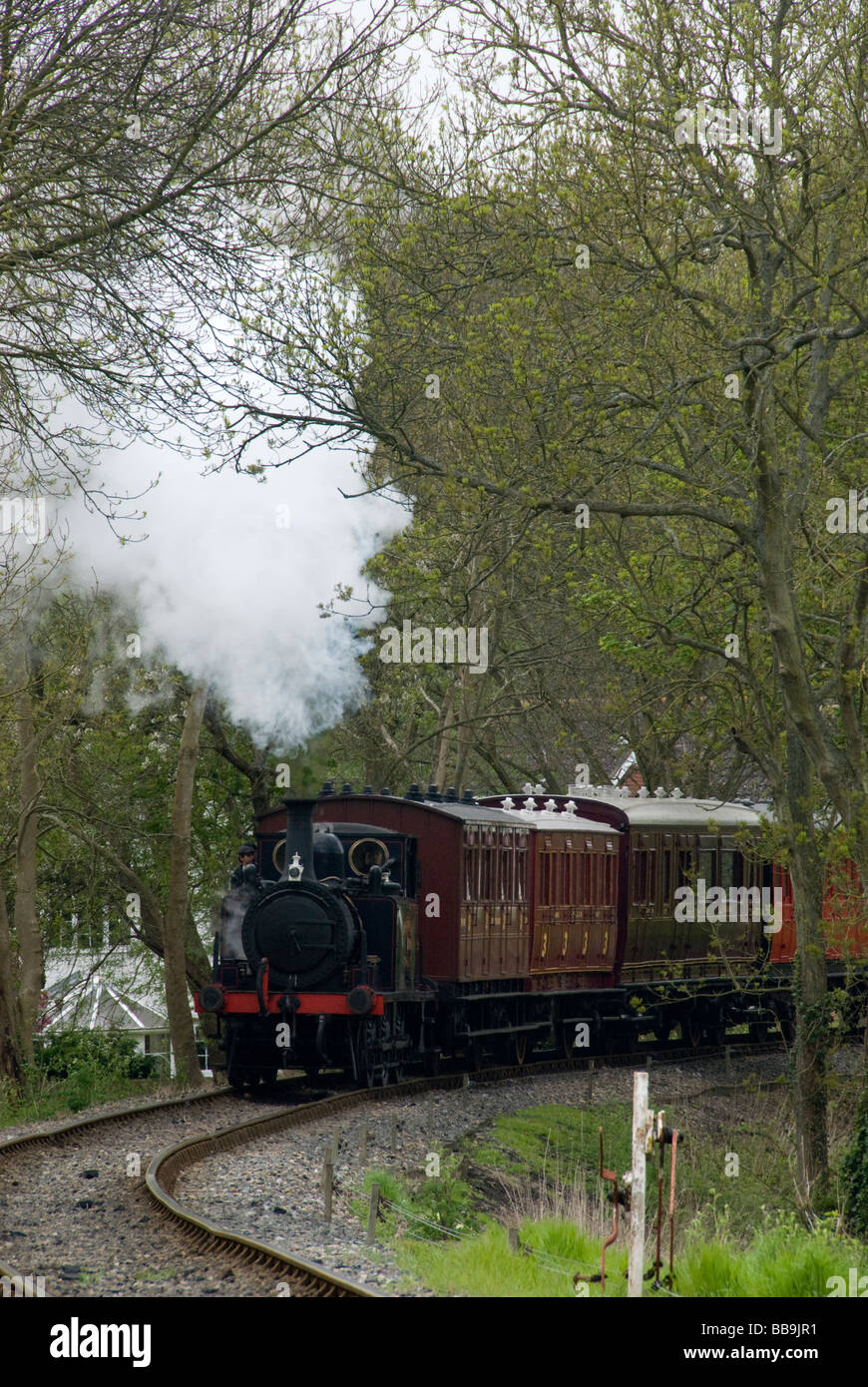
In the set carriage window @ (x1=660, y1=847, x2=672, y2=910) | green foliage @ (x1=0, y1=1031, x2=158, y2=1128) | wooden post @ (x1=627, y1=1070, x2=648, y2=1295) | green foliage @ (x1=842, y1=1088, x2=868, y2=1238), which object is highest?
carriage window @ (x1=660, y1=847, x2=672, y2=910)

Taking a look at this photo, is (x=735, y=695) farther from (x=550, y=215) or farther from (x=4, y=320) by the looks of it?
(x=4, y=320)

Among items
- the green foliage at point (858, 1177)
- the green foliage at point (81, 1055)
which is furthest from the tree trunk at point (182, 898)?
the green foliage at point (858, 1177)

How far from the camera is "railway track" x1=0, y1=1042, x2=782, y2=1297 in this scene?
7.98m

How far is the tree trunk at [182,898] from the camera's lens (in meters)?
18.7

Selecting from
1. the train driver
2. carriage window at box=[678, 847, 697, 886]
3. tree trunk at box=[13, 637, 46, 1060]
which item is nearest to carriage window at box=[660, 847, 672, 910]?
carriage window at box=[678, 847, 697, 886]

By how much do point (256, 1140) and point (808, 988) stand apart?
6.36 m

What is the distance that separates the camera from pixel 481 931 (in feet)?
58.9

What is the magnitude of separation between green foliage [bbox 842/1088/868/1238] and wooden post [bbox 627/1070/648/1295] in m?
7.46

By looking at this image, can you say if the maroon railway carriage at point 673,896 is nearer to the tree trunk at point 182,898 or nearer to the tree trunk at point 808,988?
the tree trunk at point 808,988

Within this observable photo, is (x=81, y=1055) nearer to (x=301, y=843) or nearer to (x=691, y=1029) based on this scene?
(x=301, y=843)

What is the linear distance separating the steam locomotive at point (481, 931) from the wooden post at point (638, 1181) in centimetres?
802

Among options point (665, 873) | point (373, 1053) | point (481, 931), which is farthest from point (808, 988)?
point (665, 873)

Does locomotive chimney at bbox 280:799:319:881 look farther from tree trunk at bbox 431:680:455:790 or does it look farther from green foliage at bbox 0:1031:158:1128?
tree trunk at bbox 431:680:455:790
